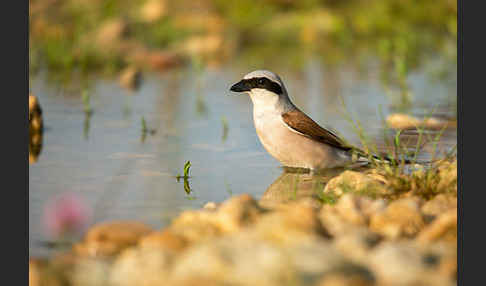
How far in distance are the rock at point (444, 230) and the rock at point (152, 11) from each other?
36.7ft

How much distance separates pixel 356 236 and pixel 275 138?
2.96 m

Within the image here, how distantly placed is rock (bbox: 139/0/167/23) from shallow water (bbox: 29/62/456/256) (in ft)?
8.77

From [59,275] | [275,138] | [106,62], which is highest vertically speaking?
[106,62]

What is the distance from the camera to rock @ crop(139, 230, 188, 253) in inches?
152

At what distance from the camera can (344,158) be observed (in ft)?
22.2

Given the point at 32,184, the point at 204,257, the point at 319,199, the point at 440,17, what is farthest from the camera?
the point at 440,17

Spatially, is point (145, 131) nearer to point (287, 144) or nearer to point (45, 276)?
point (287, 144)

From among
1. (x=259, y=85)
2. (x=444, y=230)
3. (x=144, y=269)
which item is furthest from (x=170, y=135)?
(x=144, y=269)

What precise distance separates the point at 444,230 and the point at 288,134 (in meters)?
2.76

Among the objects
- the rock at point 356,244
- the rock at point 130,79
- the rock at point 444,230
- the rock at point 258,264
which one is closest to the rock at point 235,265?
the rock at point 258,264

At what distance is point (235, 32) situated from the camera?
47.8 ft

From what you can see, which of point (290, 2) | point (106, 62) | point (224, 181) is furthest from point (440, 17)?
point (224, 181)

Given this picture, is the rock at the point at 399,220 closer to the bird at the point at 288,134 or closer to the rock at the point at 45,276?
the rock at the point at 45,276

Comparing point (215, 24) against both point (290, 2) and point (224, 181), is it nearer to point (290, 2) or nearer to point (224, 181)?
point (290, 2)
